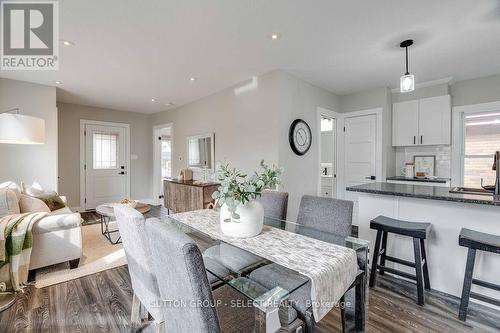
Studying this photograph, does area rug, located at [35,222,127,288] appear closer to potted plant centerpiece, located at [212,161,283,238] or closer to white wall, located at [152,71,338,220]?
potted plant centerpiece, located at [212,161,283,238]

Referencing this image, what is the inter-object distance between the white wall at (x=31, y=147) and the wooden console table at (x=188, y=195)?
1.88 meters

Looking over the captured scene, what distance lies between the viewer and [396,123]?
4.16m

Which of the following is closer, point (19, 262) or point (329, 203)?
point (329, 203)

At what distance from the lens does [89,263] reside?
2758mm

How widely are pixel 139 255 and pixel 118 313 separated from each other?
1012mm

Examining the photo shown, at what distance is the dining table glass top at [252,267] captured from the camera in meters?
1.14

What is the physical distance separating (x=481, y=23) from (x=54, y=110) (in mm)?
5792

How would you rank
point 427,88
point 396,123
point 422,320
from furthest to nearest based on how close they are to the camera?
point 396,123 → point 427,88 → point 422,320

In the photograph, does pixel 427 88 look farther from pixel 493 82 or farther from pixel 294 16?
pixel 294 16

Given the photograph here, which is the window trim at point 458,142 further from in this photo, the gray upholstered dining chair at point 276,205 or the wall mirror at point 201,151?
the wall mirror at point 201,151

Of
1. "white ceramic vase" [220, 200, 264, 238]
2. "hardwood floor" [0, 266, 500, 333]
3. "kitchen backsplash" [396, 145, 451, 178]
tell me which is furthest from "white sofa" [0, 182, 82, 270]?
"kitchen backsplash" [396, 145, 451, 178]

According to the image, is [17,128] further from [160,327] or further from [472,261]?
[472,261]

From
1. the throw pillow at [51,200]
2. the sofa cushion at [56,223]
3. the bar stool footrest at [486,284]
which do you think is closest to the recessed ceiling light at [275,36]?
the bar stool footrest at [486,284]

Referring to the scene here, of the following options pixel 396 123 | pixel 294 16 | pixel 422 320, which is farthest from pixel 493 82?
pixel 422 320
